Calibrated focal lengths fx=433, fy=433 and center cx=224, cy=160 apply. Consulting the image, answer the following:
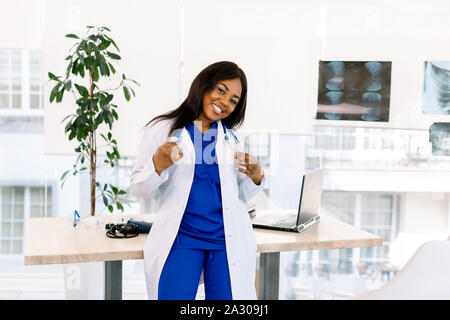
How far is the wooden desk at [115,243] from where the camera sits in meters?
1.50

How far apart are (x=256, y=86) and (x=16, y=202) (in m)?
2.02

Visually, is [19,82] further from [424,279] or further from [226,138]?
[424,279]

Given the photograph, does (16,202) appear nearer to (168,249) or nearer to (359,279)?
(168,249)

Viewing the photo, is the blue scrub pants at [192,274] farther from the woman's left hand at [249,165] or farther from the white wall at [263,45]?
the white wall at [263,45]

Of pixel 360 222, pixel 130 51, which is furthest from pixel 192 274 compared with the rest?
pixel 360 222

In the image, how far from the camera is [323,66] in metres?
2.92

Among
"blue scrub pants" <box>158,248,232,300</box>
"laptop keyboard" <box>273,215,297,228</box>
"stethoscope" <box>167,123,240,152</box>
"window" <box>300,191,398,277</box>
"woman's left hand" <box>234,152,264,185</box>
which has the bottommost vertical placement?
"window" <box>300,191,398,277</box>

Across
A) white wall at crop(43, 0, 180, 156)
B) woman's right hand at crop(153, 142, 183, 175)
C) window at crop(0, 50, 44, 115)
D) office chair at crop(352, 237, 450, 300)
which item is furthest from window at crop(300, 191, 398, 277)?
office chair at crop(352, 237, 450, 300)

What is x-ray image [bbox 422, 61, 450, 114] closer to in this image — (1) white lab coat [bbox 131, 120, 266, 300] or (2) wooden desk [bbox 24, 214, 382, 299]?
(2) wooden desk [bbox 24, 214, 382, 299]

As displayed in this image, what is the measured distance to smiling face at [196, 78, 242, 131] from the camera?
1.64 meters

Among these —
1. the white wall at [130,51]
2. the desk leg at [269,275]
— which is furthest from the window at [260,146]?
the desk leg at [269,275]

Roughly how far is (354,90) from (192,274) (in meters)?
1.99
